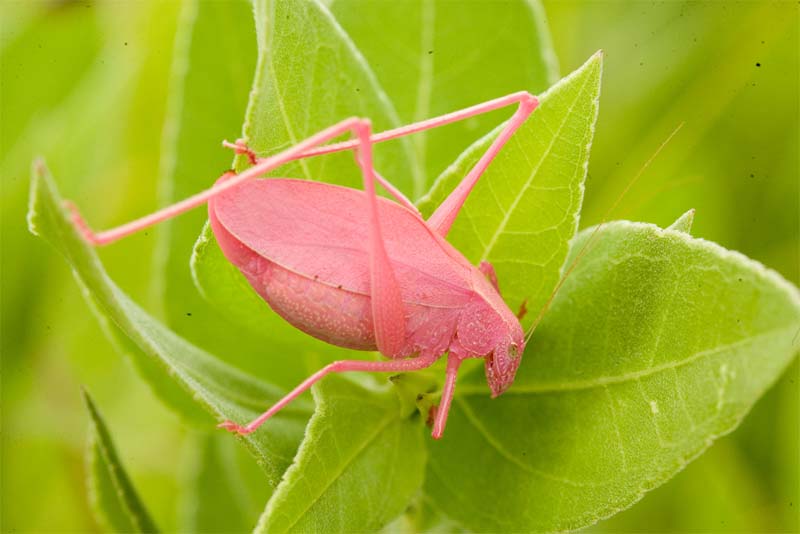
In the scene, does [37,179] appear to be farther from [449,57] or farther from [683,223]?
[449,57]

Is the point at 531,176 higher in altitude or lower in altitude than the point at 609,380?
higher

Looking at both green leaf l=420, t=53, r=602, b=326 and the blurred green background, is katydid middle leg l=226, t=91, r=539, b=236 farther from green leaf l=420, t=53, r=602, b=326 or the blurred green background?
the blurred green background

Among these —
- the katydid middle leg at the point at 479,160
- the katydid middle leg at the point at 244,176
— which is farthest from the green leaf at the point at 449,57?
the katydid middle leg at the point at 244,176

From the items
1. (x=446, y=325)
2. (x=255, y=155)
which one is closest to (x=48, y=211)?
(x=255, y=155)

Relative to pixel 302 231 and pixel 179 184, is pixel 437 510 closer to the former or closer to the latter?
pixel 302 231

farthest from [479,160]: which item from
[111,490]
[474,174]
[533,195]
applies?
[111,490]

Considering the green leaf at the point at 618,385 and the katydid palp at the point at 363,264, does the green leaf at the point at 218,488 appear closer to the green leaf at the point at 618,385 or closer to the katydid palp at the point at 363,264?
the green leaf at the point at 618,385
